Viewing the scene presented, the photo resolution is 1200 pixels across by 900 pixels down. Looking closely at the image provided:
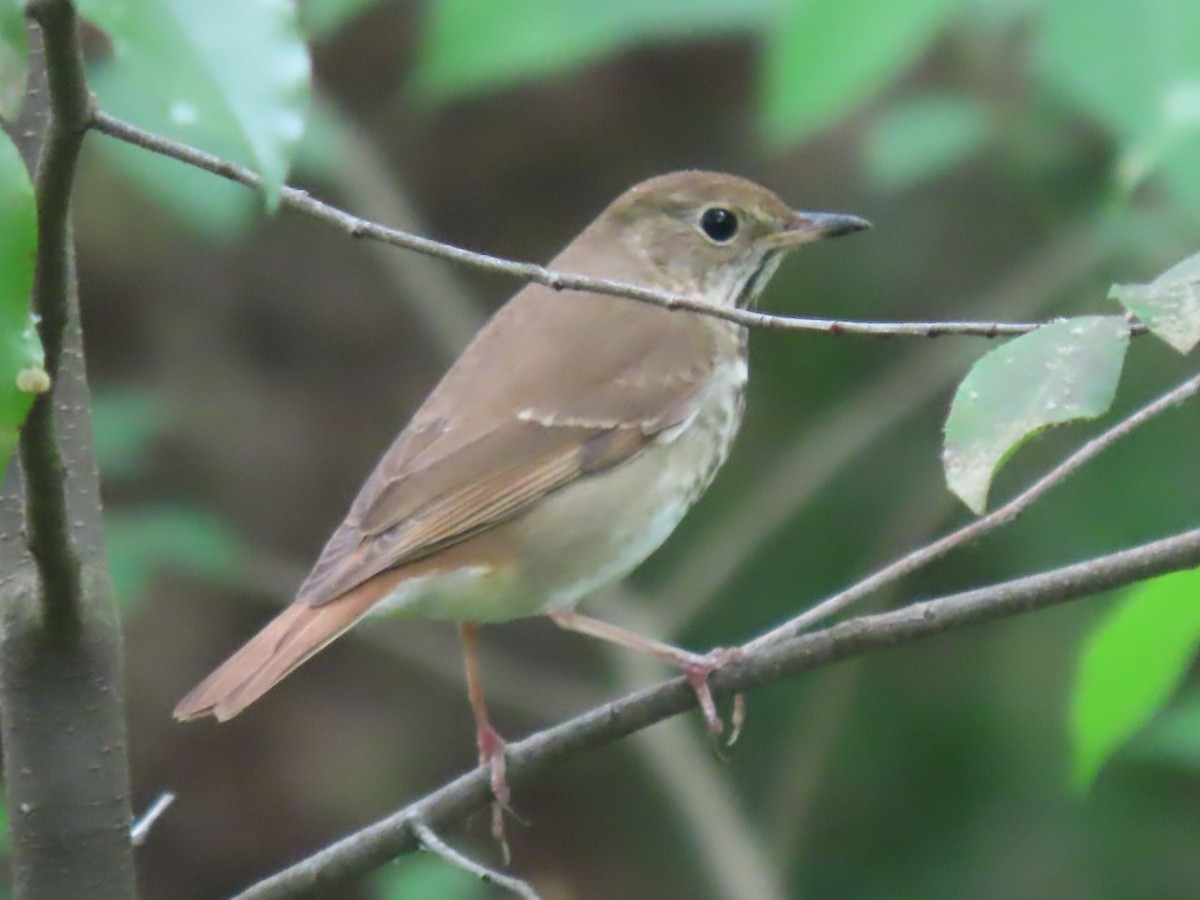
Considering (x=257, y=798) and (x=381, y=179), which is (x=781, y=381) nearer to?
(x=381, y=179)

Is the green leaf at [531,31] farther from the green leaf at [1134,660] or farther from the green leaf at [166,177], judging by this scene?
the green leaf at [1134,660]

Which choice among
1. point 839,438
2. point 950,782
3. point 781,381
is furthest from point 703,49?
point 950,782

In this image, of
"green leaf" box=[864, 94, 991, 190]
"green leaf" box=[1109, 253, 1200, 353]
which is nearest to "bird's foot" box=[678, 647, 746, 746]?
"green leaf" box=[1109, 253, 1200, 353]

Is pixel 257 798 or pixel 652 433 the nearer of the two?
pixel 652 433

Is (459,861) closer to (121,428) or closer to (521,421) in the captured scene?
(521,421)

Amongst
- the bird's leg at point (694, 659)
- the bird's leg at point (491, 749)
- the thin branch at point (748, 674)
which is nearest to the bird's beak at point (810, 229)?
the bird's leg at point (694, 659)

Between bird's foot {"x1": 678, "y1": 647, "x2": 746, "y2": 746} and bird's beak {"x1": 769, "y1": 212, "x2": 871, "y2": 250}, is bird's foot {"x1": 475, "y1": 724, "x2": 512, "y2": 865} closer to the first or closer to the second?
bird's foot {"x1": 678, "y1": 647, "x2": 746, "y2": 746}

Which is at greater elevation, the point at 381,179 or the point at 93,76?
the point at 381,179
